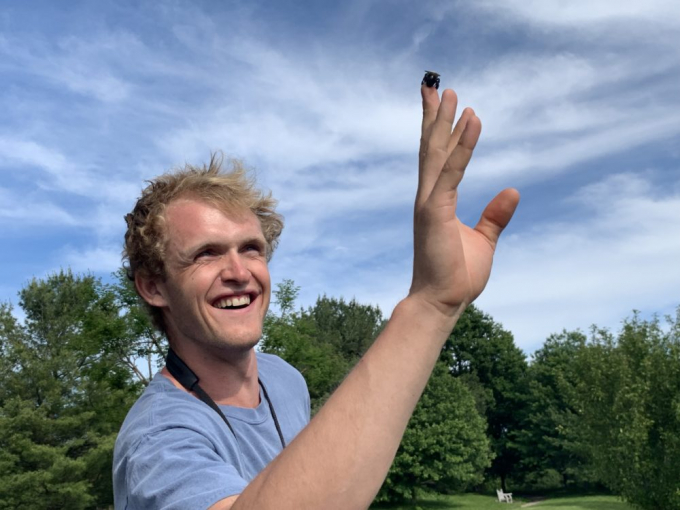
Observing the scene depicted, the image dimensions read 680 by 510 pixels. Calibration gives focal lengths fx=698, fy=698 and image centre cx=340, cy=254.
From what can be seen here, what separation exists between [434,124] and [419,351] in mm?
526

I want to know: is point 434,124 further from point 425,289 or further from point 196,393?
point 196,393

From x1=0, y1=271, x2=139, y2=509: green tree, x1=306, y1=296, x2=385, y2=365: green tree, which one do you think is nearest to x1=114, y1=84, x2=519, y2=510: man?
x1=0, y1=271, x2=139, y2=509: green tree

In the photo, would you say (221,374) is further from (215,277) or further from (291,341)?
(291,341)

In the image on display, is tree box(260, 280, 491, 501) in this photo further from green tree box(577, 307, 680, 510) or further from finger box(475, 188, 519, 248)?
finger box(475, 188, 519, 248)

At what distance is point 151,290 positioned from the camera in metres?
2.83

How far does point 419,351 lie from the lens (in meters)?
1.58

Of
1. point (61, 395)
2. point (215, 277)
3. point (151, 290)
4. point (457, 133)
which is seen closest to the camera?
point (457, 133)

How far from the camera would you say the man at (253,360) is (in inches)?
60.5

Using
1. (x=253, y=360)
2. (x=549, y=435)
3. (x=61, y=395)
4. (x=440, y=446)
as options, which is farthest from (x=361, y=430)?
(x=549, y=435)

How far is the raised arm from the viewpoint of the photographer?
1.51 meters

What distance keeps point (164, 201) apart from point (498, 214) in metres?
1.46

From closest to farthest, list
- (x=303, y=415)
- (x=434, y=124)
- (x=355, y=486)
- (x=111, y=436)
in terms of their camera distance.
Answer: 1. (x=355, y=486)
2. (x=434, y=124)
3. (x=303, y=415)
4. (x=111, y=436)

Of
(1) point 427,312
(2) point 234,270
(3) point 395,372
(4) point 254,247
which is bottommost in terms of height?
(3) point 395,372

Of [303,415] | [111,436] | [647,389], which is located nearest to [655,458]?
[647,389]
